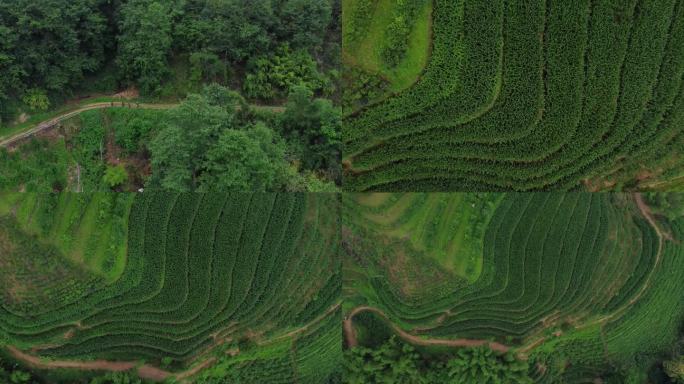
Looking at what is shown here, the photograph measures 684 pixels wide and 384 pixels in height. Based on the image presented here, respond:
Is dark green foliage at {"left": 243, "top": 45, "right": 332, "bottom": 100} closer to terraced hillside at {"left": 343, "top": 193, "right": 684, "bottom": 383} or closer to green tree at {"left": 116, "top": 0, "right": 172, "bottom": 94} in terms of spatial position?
green tree at {"left": 116, "top": 0, "right": 172, "bottom": 94}

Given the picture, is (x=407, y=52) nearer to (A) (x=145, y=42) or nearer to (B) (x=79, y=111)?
(A) (x=145, y=42)

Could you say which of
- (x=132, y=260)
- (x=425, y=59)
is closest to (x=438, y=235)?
(x=425, y=59)

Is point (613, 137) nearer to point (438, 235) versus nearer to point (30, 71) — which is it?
point (438, 235)

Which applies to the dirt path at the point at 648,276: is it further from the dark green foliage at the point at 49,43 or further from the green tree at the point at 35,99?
the green tree at the point at 35,99

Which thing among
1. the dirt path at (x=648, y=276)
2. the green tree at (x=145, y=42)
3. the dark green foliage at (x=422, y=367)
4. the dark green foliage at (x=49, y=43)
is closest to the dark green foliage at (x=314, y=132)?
the green tree at (x=145, y=42)

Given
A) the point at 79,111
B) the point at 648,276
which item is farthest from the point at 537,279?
the point at 79,111
